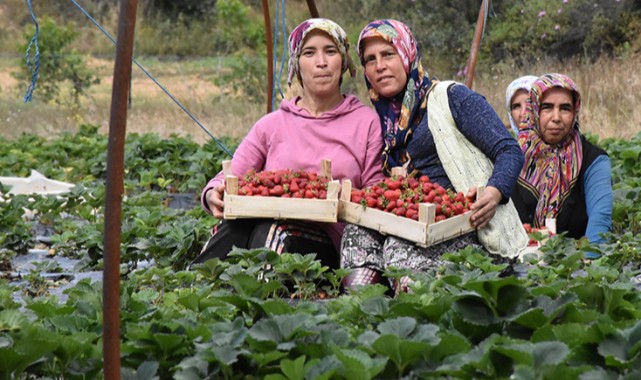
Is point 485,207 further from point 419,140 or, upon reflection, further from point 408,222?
point 419,140

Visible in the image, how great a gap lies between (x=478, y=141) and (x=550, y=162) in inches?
40.1

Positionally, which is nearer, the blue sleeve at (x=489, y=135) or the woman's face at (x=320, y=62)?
the blue sleeve at (x=489, y=135)

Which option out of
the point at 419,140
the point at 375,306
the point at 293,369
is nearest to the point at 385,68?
the point at 419,140

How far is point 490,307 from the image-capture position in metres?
2.85

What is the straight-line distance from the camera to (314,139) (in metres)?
4.79

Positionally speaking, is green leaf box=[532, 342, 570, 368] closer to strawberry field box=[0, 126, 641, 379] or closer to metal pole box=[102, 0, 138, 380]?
strawberry field box=[0, 126, 641, 379]

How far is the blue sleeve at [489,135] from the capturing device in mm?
4422

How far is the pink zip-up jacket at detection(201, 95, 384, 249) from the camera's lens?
4.73 meters

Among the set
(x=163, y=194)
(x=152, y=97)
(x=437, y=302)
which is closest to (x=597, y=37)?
(x=152, y=97)

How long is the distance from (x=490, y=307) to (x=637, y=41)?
1329cm

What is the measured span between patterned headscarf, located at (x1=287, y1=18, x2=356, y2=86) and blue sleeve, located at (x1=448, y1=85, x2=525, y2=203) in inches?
18.2

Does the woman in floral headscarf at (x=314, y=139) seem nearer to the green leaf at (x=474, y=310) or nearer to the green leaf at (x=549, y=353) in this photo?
the green leaf at (x=474, y=310)

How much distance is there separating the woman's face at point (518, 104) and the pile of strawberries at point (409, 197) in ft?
6.88

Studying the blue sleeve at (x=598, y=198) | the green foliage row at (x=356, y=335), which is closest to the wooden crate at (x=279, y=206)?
the green foliage row at (x=356, y=335)
